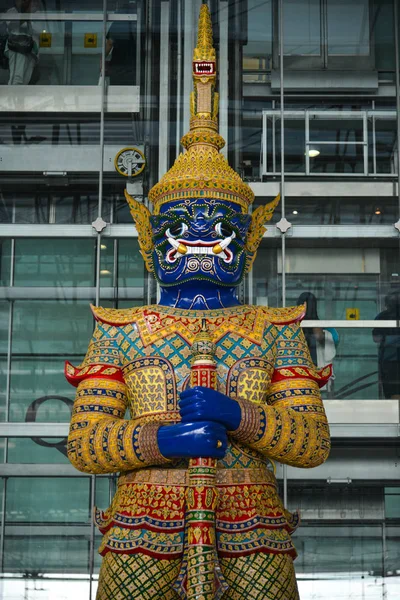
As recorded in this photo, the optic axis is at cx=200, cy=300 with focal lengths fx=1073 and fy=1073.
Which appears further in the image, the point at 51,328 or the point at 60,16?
the point at 60,16

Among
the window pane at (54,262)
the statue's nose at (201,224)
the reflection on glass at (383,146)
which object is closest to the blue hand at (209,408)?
the statue's nose at (201,224)

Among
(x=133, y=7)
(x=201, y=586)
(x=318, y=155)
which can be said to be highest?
(x=133, y=7)

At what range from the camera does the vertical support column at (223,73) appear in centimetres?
776

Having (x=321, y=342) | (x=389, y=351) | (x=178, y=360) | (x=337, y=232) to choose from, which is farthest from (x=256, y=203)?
(x=178, y=360)

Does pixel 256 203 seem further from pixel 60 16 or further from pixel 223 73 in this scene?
pixel 60 16

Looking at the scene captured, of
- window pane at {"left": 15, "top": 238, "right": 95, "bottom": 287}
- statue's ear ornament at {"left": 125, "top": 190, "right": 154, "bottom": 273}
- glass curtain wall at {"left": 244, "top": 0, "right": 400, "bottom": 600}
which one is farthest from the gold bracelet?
window pane at {"left": 15, "top": 238, "right": 95, "bottom": 287}

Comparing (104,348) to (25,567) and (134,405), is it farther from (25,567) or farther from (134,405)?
(25,567)

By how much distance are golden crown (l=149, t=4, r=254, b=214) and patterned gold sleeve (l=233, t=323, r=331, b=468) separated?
769mm

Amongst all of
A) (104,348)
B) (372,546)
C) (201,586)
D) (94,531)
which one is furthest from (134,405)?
(372,546)

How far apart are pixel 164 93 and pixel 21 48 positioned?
3.76 feet

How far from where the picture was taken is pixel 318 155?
7781 mm

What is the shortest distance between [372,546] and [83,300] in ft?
8.55

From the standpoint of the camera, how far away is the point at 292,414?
194 inches

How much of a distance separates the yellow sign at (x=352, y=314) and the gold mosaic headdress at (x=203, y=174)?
6.66 ft
